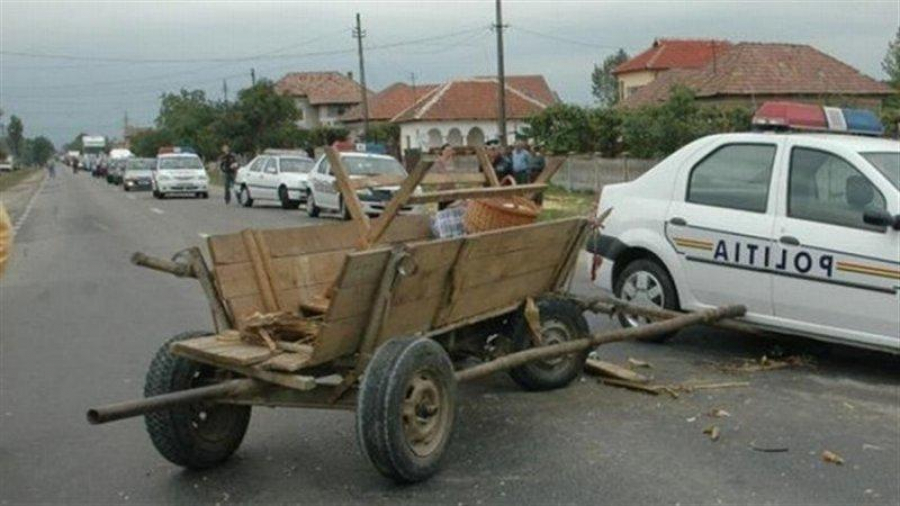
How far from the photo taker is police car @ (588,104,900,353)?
23.3 feet

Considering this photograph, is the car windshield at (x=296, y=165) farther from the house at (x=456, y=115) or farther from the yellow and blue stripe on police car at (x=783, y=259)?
the house at (x=456, y=115)

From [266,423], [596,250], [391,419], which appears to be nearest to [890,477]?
[391,419]

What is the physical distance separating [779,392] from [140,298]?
7.81 meters

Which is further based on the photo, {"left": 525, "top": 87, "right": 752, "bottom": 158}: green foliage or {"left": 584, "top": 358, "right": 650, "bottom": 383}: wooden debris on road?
{"left": 525, "top": 87, "right": 752, "bottom": 158}: green foliage

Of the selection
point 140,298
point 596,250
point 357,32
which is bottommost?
point 140,298

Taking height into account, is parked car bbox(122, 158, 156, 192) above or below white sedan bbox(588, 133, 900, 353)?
below

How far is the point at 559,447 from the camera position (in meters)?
5.80

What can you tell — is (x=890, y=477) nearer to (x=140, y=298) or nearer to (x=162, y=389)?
(x=162, y=389)

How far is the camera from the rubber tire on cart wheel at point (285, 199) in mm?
30375

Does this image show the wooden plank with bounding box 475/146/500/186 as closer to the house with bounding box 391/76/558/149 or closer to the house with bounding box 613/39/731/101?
the house with bounding box 391/76/558/149

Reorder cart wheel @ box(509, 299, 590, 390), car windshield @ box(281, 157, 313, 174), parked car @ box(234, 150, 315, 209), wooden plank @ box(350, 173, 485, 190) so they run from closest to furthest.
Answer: wooden plank @ box(350, 173, 485, 190) → cart wheel @ box(509, 299, 590, 390) → parked car @ box(234, 150, 315, 209) → car windshield @ box(281, 157, 313, 174)

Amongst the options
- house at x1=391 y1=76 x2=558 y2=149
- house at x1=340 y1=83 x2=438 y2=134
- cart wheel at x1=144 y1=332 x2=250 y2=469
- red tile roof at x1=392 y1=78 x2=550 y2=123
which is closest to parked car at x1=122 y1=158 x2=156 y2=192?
house at x1=391 y1=76 x2=558 y2=149

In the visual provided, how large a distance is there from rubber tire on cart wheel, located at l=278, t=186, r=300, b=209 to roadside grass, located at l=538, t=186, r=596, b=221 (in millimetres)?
7281

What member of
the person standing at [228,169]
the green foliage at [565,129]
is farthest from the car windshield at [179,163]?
the green foliage at [565,129]
